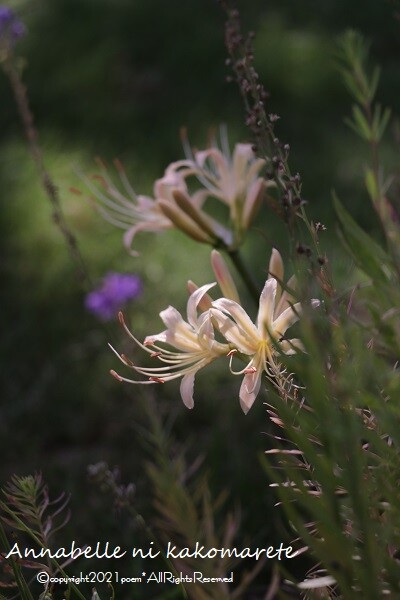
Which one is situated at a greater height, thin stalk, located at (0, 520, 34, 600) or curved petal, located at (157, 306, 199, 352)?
curved petal, located at (157, 306, 199, 352)

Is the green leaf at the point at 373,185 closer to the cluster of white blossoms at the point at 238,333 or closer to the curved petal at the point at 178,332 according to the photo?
the cluster of white blossoms at the point at 238,333

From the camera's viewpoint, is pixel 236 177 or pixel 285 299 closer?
pixel 285 299

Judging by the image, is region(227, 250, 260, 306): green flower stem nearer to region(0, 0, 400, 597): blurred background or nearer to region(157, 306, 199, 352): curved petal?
region(0, 0, 400, 597): blurred background

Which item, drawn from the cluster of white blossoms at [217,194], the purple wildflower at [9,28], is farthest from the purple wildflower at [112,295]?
the purple wildflower at [9,28]

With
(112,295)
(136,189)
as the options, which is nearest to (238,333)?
(112,295)

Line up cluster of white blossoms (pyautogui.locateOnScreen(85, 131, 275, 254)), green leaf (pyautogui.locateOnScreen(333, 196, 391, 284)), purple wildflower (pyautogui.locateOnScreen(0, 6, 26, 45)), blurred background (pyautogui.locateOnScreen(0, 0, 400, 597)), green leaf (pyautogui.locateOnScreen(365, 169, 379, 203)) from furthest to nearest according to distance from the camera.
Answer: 1. blurred background (pyautogui.locateOnScreen(0, 0, 400, 597))
2. purple wildflower (pyautogui.locateOnScreen(0, 6, 26, 45))
3. cluster of white blossoms (pyautogui.locateOnScreen(85, 131, 275, 254))
4. green leaf (pyautogui.locateOnScreen(333, 196, 391, 284))
5. green leaf (pyautogui.locateOnScreen(365, 169, 379, 203))

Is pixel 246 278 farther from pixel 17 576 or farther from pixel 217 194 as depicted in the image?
pixel 17 576

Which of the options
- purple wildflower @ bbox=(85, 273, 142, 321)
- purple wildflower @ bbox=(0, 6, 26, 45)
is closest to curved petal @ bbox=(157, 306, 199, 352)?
purple wildflower @ bbox=(85, 273, 142, 321)
